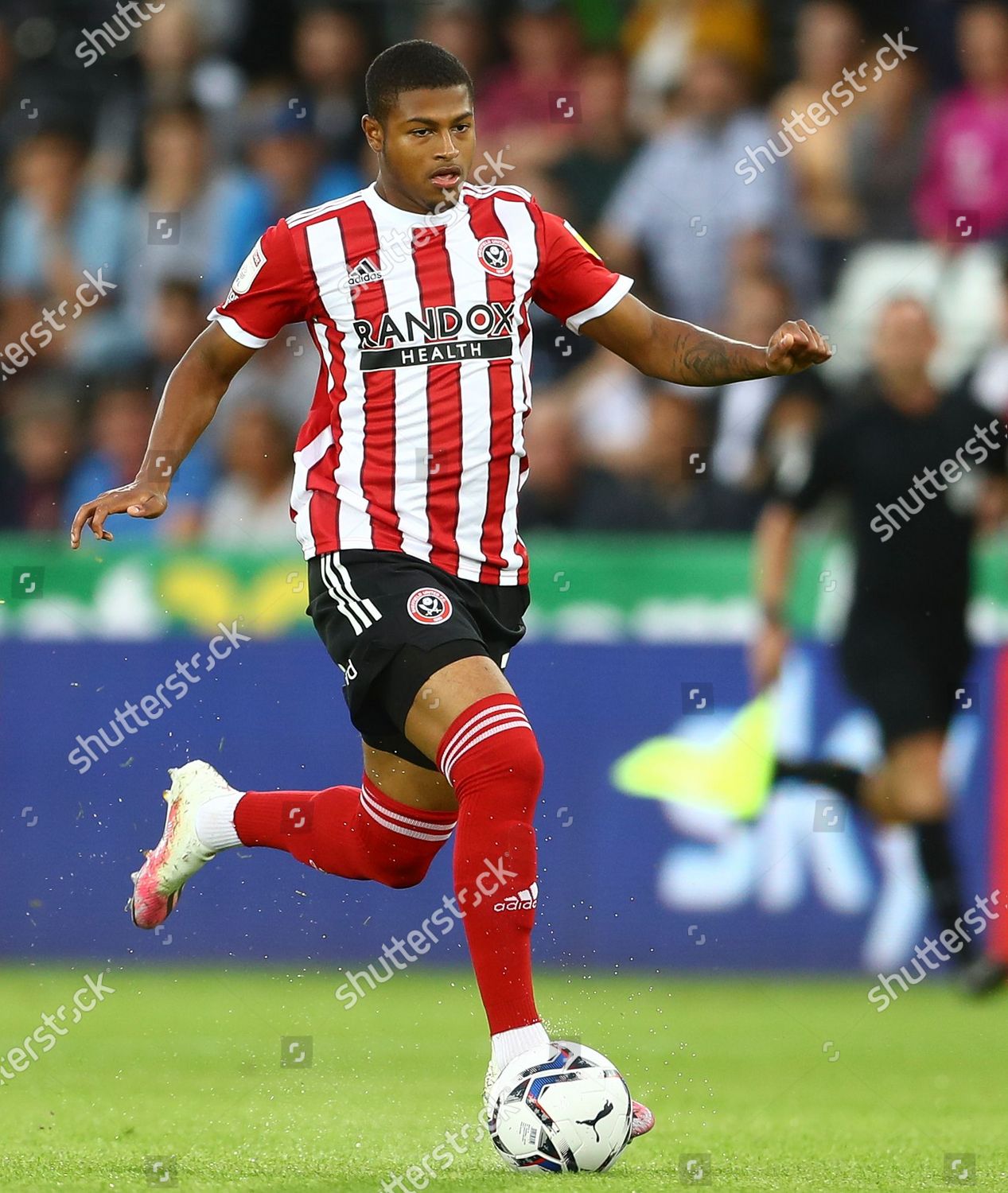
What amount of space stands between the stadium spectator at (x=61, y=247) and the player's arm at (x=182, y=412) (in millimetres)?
5069

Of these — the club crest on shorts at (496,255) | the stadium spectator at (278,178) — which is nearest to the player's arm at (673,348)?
the club crest on shorts at (496,255)

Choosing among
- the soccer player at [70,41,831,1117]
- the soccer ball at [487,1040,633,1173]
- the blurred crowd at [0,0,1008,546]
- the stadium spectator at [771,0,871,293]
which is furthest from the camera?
the stadium spectator at [771,0,871,293]

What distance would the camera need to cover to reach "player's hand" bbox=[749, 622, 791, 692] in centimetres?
806

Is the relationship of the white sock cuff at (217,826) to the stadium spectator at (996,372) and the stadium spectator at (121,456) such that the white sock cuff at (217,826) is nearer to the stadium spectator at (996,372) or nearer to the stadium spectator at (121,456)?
the stadium spectator at (121,456)

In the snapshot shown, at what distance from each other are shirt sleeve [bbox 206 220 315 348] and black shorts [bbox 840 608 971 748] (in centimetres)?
411

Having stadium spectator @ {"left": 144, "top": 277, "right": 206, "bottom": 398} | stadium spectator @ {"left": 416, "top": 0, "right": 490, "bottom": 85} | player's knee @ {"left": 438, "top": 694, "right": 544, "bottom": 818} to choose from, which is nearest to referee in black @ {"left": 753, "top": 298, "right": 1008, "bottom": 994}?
stadium spectator @ {"left": 144, "top": 277, "right": 206, "bottom": 398}

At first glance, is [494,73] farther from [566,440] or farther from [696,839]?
[696,839]

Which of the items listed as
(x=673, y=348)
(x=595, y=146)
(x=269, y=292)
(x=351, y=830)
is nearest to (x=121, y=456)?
(x=595, y=146)

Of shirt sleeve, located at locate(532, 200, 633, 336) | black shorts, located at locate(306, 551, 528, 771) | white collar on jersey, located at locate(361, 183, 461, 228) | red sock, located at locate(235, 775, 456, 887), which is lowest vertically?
red sock, located at locate(235, 775, 456, 887)

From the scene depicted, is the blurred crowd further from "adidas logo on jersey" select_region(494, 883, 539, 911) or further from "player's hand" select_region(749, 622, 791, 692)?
"adidas logo on jersey" select_region(494, 883, 539, 911)

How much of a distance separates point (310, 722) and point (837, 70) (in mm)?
4150

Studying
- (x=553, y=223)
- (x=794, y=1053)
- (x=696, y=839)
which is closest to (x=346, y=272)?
(x=553, y=223)

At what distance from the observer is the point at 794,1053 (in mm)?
6316

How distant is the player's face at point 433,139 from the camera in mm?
4402
